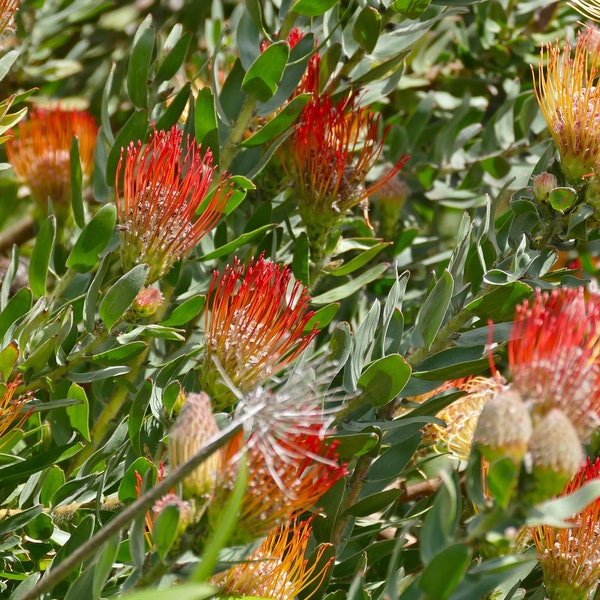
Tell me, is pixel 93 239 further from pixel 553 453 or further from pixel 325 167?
pixel 553 453

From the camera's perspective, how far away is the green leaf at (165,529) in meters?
0.57

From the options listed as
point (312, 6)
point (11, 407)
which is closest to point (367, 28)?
point (312, 6)

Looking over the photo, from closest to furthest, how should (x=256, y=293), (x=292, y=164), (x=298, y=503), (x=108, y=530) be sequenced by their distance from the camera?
(x=108, y=530), (x=298, y=503), (x=256, y=293), (x=292, y=164)

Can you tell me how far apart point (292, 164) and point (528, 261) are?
0.29 m

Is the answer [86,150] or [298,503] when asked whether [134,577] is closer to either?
[298,503]

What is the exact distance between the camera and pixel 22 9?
4.62ft

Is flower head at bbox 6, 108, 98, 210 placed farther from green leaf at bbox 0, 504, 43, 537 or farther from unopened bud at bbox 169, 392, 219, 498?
unopened bud at bbox 169, 392, 219, 498

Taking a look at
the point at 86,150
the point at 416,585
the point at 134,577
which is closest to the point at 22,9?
the point at 86,150

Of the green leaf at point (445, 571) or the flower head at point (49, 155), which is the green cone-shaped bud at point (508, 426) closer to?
the green leaf at point (445, 571)

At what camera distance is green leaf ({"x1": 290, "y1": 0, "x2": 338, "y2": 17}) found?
3.21ft

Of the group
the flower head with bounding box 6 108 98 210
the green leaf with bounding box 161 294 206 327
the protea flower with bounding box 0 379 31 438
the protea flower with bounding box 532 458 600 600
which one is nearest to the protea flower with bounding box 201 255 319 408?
the green leaf with bounding box 161 294 206 327

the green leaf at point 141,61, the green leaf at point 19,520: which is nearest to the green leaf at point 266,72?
the green leaf at point 141,61

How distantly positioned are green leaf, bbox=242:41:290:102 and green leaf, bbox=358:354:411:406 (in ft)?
1.05

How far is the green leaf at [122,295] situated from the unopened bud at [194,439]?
0.84 ft
